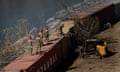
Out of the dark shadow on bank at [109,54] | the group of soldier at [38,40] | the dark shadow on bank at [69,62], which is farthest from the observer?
the dark shadow on bank at [109,54]

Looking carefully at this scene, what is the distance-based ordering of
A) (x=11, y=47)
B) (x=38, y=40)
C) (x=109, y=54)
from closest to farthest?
(x=38, y=40) < (x=11, y=47) < (x=109, y=54)

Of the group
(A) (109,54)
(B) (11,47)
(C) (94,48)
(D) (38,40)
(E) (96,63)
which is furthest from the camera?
(A) (109,54)

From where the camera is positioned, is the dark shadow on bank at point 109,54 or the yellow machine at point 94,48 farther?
the dark shadow on bank at point 109,54

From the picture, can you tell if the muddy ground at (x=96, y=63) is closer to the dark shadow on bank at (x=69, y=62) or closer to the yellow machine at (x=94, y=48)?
the dark shadow on bank at (x=69, y=62)

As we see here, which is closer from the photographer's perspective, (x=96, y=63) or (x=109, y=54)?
(x=96, y=63)

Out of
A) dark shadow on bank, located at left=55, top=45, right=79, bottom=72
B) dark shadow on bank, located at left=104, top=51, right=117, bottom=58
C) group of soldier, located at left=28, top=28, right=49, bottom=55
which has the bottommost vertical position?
dark shadow on bank, located at left=55, top=45, right=79, bottom=72

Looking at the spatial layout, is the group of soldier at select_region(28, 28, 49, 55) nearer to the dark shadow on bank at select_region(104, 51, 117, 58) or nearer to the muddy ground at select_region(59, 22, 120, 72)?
the muddy ground at select_region(59, 22, 120, 72)

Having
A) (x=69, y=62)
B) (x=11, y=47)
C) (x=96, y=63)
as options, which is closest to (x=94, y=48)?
(x=96, y=63)

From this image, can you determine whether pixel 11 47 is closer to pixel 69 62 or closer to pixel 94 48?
pixel 69 62

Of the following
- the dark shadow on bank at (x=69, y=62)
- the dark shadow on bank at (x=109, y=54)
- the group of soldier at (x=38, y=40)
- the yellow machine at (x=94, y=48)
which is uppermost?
the group of soldier at (x=38, y=40)

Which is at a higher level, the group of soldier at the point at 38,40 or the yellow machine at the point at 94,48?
the group of soldier at the point at 38,40

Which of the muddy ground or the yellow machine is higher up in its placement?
the yellow machine

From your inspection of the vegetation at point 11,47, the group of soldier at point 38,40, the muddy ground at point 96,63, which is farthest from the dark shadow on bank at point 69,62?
the vegetation at point 11,47

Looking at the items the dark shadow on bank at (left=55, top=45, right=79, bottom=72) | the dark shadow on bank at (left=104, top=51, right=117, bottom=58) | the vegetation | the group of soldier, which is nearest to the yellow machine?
the dark shadow on bank at (left=104, top=51, right=117, bottom=58)
